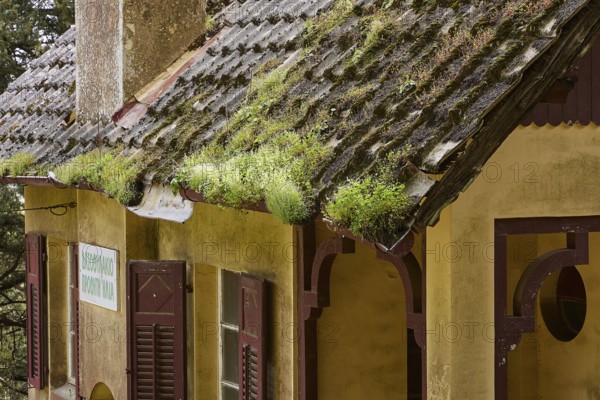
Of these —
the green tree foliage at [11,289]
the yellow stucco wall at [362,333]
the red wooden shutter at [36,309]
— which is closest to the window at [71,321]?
the red wooden shutter at [36,309]

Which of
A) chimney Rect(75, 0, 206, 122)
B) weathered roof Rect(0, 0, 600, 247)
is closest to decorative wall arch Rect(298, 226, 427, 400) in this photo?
weathered roof Rect(0, 0, 600, 247)

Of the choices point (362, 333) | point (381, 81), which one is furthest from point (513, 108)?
point (362, 333)

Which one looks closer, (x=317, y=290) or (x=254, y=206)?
(x=254, y=206)

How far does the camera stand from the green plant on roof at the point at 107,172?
8.63 meters

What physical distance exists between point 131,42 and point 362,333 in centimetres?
376

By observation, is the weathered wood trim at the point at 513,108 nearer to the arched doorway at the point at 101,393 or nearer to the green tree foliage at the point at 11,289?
the arched doorway at the point at 101,393

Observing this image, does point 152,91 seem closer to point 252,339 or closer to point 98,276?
point 98,276

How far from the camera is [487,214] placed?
6262mm

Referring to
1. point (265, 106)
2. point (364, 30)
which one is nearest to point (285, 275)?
point (265, 106)

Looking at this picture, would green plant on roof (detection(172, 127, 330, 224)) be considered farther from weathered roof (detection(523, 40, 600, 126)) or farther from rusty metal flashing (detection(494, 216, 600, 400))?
weathered roof (detection(523, 40, 600, 126))

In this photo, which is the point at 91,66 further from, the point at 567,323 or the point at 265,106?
the point at 567,323

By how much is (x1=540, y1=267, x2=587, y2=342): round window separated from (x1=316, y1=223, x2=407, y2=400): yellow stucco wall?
115cm

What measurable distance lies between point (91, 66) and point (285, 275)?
13.4 ft

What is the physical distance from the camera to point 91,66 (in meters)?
11.3
